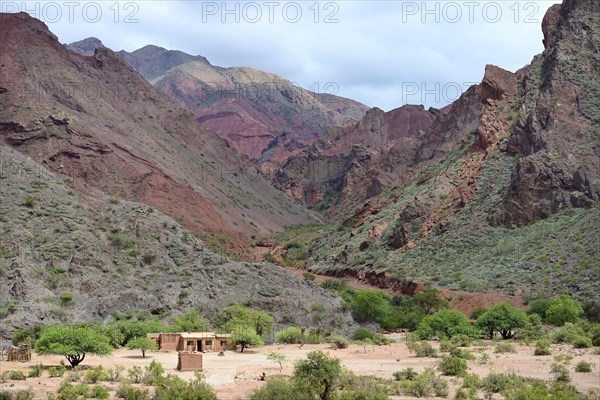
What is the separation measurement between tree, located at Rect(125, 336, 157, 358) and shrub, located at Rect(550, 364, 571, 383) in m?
24.3

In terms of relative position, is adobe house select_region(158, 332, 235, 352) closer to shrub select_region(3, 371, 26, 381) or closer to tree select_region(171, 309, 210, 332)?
tree select_region(171, 309, 210, 332)

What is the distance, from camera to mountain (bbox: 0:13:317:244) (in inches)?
4316

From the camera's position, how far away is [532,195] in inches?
3401

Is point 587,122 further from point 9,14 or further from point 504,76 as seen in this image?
point 9,14

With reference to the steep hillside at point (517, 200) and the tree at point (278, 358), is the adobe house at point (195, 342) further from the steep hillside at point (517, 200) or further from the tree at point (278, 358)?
the steep hillside at point (517, 200)

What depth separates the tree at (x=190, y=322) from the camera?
59.3 m

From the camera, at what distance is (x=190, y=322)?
59938 mm

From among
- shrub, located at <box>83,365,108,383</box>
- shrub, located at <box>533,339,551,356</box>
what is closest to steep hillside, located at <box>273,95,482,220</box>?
shrub, located at <box>533,339,551,356</box>

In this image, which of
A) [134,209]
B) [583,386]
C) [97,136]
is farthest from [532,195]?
[97,136]

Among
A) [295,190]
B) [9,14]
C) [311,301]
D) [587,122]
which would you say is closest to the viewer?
[311,301]

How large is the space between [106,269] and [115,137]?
59949mm

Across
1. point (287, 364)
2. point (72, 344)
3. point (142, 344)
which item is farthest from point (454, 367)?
point (142, 344)

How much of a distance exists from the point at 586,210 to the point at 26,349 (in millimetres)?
56098

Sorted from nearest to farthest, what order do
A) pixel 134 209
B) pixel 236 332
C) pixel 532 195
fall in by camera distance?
pixel 236 332
pixel 134 209
pixel 532 195
